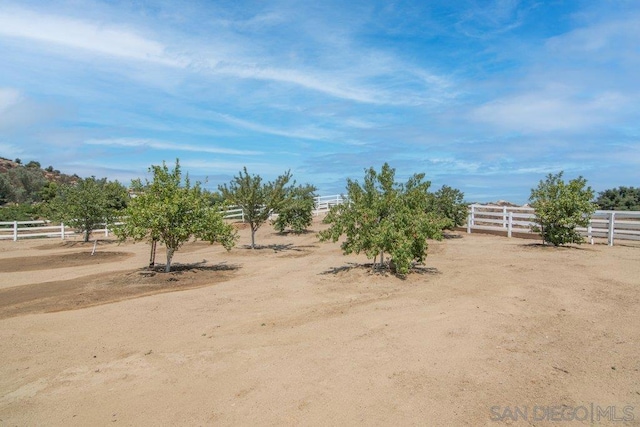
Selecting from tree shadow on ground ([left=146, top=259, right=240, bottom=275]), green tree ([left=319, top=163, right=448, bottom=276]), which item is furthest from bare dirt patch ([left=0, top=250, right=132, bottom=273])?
green tree ([left=319, top=163, right=448, bottom=276])

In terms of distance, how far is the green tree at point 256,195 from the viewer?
20.9 metres

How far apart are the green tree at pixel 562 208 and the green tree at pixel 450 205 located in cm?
508

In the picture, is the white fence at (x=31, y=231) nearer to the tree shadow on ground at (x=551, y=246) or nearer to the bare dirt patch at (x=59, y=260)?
the bare dirt patch at (x=59, y=260)

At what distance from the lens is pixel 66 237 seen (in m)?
30.7

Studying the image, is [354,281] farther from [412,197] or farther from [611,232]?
[611,232]

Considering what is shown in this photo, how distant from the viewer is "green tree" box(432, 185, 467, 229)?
902 inches

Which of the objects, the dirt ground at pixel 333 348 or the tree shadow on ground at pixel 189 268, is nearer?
the dirt ground at pixel 333 348

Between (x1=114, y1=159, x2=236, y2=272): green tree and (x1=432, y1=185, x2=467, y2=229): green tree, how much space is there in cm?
1235

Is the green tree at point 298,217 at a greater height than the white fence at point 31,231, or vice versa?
the green tree at point 298,217

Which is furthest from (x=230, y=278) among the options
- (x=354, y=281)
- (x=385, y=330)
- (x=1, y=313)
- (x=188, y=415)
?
(x=188, y=415)

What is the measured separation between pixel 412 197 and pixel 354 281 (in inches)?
114

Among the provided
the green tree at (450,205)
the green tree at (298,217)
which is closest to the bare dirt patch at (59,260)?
the green tree at (298,217)

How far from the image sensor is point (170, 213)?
44.8ft

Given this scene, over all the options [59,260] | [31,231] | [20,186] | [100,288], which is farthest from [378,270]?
[20,186]
